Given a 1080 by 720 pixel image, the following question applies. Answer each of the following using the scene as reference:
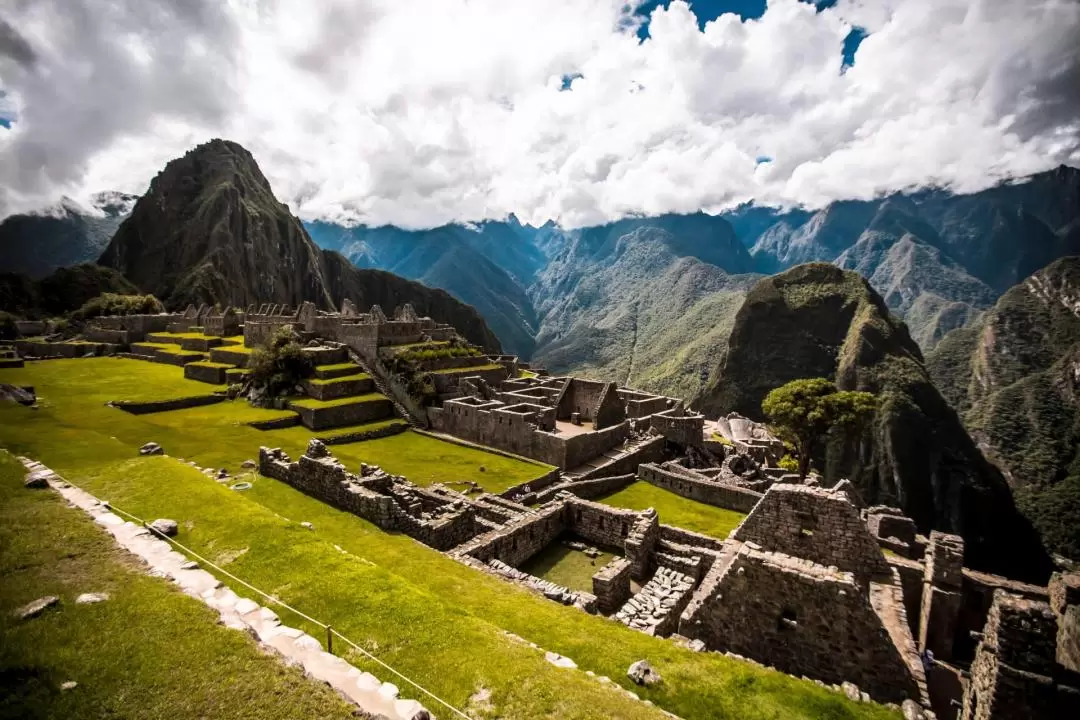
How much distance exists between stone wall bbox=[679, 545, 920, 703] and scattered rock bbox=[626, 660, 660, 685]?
2.35 meters

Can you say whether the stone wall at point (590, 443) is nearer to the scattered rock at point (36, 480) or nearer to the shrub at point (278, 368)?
the scattered rock at point (36, 480)

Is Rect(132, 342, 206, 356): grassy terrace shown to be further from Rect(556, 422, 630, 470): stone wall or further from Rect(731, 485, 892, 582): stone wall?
Rect(731, 485, 892, 582): stone wall

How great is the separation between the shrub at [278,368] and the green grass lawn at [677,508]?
2264 cm

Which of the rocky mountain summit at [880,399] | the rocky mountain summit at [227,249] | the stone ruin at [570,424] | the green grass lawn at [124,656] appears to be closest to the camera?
the green grass lawn at [124,656]

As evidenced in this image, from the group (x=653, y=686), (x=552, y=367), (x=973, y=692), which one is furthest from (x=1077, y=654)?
(x=552, y=367)

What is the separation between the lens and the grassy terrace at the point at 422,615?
5.99m

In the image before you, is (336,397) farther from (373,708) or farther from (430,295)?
(430,295)

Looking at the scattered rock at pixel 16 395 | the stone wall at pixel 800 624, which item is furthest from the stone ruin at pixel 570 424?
the scattered rock at pixel 16 395

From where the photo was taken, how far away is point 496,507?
16297mm

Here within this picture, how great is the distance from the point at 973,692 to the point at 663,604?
5226 millimetres

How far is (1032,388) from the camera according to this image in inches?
4092

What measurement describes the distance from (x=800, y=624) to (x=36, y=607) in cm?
1069

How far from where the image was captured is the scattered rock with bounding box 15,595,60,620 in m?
5.68

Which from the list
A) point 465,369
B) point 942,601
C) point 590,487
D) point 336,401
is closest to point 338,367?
point 336,401
